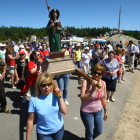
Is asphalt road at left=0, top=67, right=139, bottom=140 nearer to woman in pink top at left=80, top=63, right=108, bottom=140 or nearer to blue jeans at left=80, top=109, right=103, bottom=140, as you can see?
blue jeans at left=80, top=109, right=103, bottom=140

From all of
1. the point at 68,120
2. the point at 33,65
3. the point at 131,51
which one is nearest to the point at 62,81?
the point at 33,65

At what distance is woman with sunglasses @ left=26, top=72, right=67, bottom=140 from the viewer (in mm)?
1789

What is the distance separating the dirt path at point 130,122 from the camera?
3115 mm

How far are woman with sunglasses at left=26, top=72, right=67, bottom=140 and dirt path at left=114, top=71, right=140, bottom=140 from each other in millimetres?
1963

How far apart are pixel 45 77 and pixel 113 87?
3.16 m

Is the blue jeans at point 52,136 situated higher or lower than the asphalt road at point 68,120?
higher

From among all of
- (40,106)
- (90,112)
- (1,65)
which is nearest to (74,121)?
(90,112)

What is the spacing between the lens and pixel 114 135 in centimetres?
311

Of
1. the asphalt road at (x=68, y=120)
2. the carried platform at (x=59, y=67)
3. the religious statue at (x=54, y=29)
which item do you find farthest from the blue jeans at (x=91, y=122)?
the religious statue at (x=54, y=29)

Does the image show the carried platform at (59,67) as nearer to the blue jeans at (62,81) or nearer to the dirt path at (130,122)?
the blue jeans at (62,81)

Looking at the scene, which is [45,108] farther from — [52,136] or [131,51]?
[131,51]

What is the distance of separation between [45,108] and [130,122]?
9.55ft

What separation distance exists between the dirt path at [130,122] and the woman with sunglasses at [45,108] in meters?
1.96

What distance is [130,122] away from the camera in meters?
3.61
